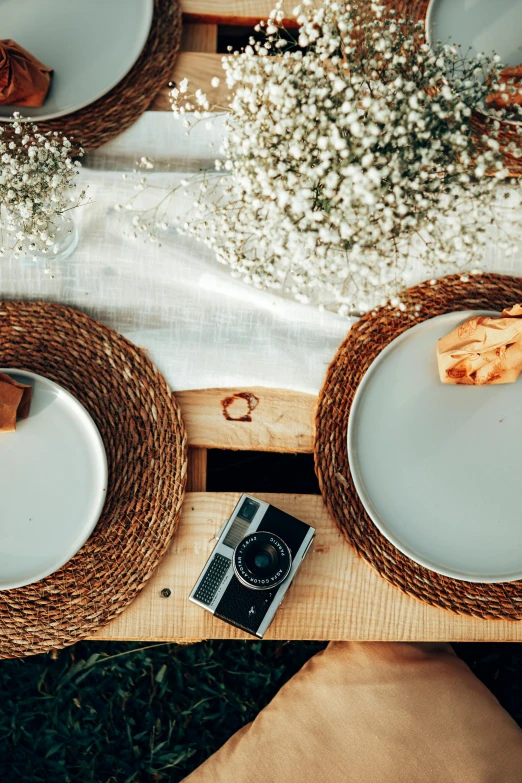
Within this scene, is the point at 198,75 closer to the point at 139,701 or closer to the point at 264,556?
the point at 264,556

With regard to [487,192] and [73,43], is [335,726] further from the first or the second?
[73,43]

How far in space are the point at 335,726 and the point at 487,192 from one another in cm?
100

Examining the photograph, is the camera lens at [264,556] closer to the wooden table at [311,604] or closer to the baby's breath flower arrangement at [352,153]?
the wooden table at [311,604]

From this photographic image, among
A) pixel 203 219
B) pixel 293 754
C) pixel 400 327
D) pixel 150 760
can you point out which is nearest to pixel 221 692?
pixel 150 760

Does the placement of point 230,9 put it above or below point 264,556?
above

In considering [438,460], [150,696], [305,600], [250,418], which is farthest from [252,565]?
[150,696]

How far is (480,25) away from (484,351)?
60cm

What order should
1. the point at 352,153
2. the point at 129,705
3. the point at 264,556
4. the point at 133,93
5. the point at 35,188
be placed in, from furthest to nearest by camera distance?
the point at 129,705, the point at 133,93, the point at 264,556, the point at 35,188, the point at 352,153

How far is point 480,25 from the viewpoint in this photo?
42.5 inches

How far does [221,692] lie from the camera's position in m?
1.59

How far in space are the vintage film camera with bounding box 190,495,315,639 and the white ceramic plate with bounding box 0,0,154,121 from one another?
2.64ft

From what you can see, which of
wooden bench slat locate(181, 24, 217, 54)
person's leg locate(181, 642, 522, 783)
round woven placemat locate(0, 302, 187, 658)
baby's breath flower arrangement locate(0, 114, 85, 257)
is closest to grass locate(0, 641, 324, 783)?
person's leg locate(181, 642, 522, 783)

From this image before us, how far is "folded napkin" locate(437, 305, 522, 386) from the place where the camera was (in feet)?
3.22

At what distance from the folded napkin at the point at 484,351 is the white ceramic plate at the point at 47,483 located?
24.0 inches
